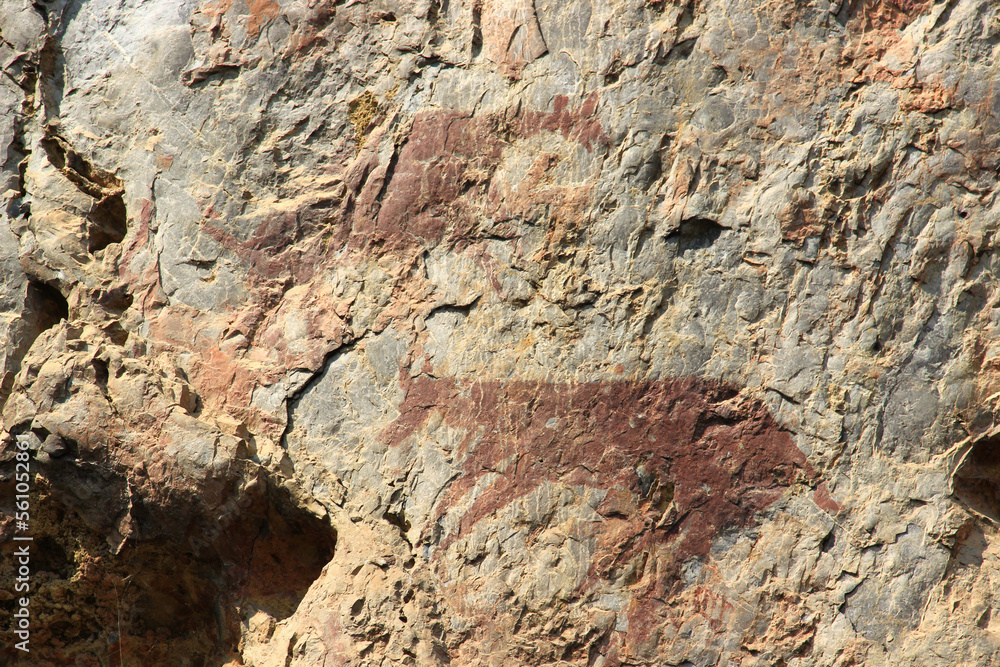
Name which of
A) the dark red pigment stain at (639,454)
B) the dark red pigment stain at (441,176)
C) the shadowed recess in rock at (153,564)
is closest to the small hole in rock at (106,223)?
the shadowed recess in rock at (153,564)

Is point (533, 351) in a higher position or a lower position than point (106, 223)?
lower

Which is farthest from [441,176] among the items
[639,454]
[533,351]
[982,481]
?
[982,481]

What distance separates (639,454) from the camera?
3277mm

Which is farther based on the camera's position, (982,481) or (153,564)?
(153,564)

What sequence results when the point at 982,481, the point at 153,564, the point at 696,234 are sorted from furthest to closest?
the point at 153,564
the point at 696,234
the point at 982,481

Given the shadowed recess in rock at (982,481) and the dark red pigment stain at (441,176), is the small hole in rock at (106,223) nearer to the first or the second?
the dark red pigment stain at (441,176)

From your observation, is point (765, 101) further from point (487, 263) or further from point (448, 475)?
point (448, 475)

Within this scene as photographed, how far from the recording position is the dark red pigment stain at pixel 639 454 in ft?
10.6

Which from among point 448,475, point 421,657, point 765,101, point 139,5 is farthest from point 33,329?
point 765,101

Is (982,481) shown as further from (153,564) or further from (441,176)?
(153,564)

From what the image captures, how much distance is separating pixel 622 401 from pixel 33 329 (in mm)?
2775

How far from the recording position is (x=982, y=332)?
317 cm

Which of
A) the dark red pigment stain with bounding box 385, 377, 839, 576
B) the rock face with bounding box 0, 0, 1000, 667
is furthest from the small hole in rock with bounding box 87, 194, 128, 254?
the dark red pigment stain with bounding box 385, 377, 839, 576

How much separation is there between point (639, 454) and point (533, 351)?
62 cm
